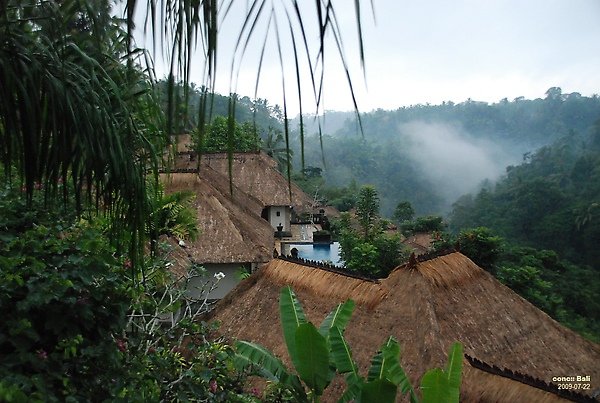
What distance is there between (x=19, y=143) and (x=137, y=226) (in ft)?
1.61

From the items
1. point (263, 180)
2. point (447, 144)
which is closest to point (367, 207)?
point (263, 180)

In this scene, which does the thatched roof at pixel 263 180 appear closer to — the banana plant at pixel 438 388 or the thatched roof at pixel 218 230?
the thatched roof at pixel 218 230

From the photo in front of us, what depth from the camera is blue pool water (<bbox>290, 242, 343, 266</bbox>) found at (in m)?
18.4

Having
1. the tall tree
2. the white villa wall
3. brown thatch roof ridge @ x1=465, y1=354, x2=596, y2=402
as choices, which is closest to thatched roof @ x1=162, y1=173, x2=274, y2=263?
brown thatch roof ridge @ x1=465, y1=354, x2=596, y2=402

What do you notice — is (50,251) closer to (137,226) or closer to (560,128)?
(137,226)

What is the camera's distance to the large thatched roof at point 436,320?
5.13 meters

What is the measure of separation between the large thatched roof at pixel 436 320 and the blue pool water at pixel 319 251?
11200mm

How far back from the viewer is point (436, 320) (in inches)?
210

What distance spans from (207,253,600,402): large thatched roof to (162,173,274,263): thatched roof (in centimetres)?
208

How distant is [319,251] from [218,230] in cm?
1046

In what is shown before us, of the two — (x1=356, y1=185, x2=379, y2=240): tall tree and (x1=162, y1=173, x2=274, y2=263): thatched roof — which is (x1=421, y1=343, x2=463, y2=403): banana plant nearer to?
(x1=162, y1=173, x2=274, y2=263): thatched roof

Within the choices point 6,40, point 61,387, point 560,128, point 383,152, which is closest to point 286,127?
point 6,40

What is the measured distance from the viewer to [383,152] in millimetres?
66625

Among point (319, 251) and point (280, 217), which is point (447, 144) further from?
point (280, 217)
